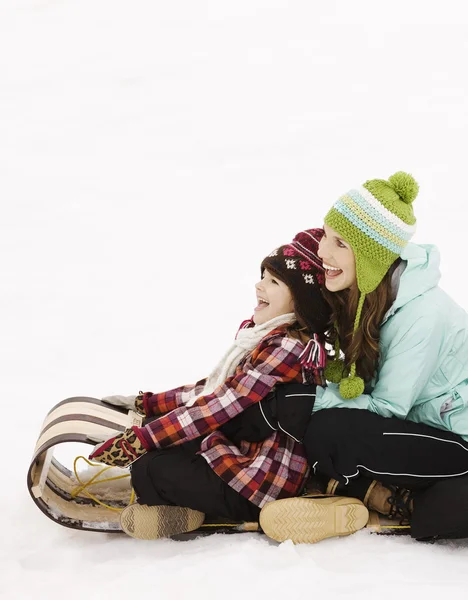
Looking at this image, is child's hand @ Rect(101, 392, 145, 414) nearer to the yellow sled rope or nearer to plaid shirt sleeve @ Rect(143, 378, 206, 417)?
plaid shirt sleeve @ Rect(143, 378, 206, 417)

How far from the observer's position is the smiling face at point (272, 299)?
3.02 m

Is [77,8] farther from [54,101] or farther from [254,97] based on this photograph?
[254,97]

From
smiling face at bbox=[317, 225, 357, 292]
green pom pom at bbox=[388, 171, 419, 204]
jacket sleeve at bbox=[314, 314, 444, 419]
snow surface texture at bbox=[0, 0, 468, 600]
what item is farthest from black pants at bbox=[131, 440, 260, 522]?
green pom pom at bbox=[388, 171, 419, 204]

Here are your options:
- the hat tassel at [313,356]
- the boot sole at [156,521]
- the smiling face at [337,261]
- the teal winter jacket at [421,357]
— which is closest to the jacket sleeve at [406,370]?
the teal winter jacket at [421,357]

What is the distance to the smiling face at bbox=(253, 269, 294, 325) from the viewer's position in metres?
3.02

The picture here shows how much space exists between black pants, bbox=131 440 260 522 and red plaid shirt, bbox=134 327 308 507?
0.04 m

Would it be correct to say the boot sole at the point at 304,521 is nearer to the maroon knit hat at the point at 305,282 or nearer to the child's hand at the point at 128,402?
the maroon knit hat at the point at 305,282

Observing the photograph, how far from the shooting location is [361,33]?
32.4 feet

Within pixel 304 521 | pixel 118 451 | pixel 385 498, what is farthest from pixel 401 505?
pixel 118 451

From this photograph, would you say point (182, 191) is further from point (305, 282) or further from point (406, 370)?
point (406, 370)

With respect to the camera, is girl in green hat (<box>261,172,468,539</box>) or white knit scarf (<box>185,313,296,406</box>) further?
white knit scarf (<box>185,313,296,406</box>)

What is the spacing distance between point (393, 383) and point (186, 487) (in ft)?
2.47

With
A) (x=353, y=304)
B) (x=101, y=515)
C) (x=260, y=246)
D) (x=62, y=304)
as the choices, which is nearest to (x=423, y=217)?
(x=260, y=246)

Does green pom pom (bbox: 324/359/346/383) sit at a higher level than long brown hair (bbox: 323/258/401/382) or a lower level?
lower
